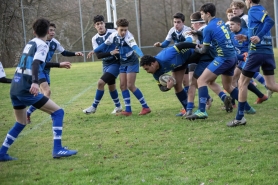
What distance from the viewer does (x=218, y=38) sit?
7.88m

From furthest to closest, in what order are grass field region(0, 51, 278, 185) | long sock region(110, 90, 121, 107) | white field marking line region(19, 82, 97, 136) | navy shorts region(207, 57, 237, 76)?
long sock region(110, 90, 121, 107), white field marking line region(19, 82, 97, 136), navy shorts region(207, 57, 237, 76), grass field region(0, 51, 278, 185)

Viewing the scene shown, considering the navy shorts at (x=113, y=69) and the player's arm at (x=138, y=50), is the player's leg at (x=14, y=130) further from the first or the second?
the navy shorts at (x=113, y=69)

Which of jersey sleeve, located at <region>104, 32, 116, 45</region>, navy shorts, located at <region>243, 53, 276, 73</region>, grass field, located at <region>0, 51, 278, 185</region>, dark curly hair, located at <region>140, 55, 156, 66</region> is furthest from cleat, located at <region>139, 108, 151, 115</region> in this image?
navy shorts, located at <region>243, 53, 276, 73</region>

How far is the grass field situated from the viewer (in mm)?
5137

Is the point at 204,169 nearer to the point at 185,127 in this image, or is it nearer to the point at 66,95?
the point at 185,127

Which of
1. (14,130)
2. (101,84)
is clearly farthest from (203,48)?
(14,130)

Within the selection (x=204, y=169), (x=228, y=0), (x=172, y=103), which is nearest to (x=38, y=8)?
(x=228, y=0)

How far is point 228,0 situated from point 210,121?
89.1ft

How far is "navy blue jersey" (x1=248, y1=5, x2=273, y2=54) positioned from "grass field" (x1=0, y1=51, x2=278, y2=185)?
1.18 meters

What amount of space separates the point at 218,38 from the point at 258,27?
2.91 ft

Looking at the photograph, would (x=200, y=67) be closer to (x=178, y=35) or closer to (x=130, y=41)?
(x=178, y=35)

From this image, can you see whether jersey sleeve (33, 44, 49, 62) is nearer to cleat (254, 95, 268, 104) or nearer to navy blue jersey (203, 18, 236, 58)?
navy blue jersey (203, 18, 236, 58)

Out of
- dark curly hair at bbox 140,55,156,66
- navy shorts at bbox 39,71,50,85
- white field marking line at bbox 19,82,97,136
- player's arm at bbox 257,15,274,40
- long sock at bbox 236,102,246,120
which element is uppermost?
player's arm at bbox 257,15,274,40

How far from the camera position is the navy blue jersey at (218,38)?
25.7ft
